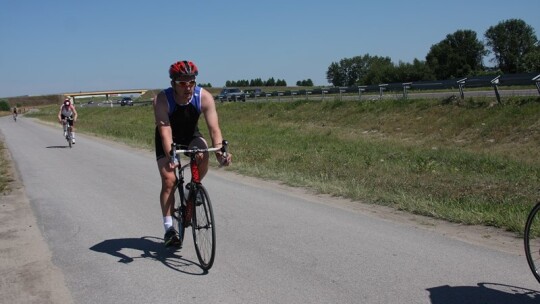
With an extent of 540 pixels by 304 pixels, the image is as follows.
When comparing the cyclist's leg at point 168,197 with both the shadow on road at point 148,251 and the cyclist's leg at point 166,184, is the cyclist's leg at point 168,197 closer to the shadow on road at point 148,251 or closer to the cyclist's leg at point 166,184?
the cyclist's leg at point 166,184

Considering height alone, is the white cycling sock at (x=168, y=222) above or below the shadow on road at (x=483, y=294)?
above

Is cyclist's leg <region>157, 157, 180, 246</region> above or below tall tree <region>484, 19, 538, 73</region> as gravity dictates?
below

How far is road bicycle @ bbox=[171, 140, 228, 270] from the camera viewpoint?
555cm

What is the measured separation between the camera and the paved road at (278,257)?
16.1 ft

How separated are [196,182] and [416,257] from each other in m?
2.40

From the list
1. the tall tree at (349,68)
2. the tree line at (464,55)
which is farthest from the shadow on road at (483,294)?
the tall tree at (349,68)

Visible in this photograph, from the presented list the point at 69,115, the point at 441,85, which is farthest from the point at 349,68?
the point at 69,115

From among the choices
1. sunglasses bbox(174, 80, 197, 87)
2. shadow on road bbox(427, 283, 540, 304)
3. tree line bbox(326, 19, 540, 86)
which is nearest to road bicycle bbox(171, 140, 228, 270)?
sunglasses bbox(174, 80, 197, 87)

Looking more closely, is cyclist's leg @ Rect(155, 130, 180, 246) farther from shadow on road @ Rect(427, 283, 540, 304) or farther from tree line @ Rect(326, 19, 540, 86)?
tree line @ Rect(326, 19, 540, 86)

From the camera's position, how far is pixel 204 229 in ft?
18.8

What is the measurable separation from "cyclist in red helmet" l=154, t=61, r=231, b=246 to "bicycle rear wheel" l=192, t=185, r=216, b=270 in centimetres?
38

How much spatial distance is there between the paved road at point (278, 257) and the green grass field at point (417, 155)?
1.08 meters

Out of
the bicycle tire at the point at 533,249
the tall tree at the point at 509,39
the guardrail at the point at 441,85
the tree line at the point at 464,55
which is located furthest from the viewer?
the tall tree at the point at 509,39

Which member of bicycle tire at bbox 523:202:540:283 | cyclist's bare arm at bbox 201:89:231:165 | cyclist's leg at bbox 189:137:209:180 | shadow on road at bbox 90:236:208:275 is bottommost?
shadow on road at bbox 90:236:208:275
